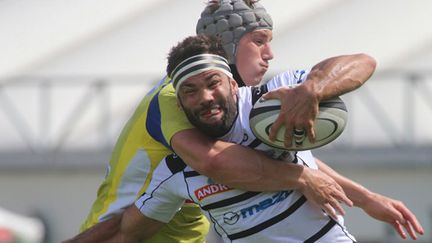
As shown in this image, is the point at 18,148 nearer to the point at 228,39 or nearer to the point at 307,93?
the point at 228,39

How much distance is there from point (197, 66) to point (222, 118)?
221 millimetres

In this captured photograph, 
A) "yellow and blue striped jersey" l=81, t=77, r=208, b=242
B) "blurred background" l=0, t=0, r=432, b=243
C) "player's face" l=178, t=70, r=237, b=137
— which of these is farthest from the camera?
"blurred background" l=0, t=0, r=432, b=243

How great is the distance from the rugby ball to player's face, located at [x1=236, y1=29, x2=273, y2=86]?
626mm

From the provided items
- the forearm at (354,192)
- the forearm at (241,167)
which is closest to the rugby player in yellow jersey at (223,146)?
the forearm at (241,167)

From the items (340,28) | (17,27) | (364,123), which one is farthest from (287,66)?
(17,27)

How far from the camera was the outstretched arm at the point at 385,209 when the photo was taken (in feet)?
17.0

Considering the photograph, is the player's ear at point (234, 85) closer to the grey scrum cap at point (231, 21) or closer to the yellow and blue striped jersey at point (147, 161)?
the yellow and blue striped jersey at point (147, 161)

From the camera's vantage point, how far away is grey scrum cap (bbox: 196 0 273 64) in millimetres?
5344

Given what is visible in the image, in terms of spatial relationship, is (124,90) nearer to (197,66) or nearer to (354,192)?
(354,192)

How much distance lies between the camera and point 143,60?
16359 millimetres

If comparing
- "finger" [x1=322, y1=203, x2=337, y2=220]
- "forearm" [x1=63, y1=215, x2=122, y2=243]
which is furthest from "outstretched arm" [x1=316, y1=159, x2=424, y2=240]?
"forearm" [x1=63, y1=215, x2=122, y2=243]

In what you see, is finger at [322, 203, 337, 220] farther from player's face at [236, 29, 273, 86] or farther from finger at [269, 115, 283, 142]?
player's face at [236, 29, 273, 86]

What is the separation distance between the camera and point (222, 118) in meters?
4.73

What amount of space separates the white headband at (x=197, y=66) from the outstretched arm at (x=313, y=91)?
9.7 inches
